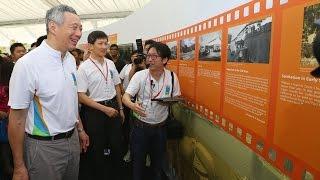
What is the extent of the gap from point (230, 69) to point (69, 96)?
0.97 meters

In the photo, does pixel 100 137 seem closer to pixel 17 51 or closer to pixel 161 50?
pixel 161 50

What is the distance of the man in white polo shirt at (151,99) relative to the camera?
105 inches

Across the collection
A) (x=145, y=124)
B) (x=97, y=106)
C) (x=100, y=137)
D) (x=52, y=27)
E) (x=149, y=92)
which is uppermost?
(x=52, y=27)

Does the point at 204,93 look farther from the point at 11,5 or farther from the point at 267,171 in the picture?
the point at 11,5

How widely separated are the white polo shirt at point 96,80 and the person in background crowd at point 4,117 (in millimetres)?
709

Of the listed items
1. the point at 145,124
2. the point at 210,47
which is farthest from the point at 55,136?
the point at 210,47

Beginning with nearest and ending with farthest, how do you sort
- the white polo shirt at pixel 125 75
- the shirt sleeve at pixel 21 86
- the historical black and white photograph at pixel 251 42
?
the historical black and white photograph at pixel 251 42 < the shirt sleeve at pixel 21 86 < the white polo shirt at pixel 125 75

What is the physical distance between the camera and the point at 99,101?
122 inches

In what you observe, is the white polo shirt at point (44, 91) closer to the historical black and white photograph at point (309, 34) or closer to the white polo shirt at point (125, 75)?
the historical black and white photograph at point (309, 34)

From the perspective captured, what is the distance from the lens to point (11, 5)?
12.1 m

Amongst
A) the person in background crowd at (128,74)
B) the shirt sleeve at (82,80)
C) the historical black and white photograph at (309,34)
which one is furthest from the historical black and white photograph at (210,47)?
the person in background crowd at (128,74)

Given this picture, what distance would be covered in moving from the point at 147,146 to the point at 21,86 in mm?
1334

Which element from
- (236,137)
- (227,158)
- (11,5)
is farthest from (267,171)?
(11,5)

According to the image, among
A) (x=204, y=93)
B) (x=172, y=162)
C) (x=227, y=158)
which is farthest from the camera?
(x=172, y=162)
